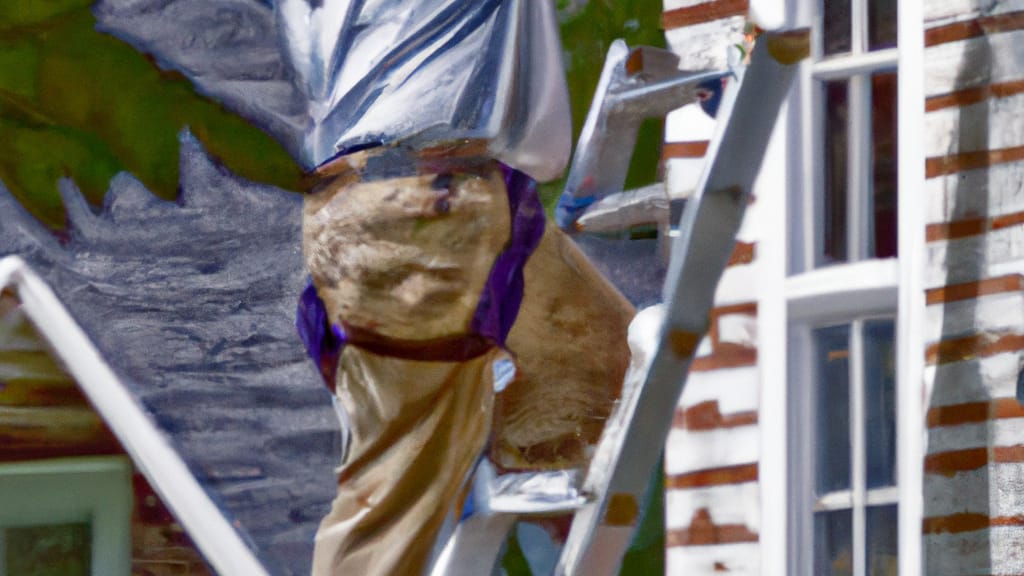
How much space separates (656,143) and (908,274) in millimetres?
390

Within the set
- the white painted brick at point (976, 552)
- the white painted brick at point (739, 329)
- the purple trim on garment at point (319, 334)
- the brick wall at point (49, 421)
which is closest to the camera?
the white painted brick at point (976, 552)

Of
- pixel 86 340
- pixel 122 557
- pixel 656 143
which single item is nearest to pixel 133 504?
pixel 122 557

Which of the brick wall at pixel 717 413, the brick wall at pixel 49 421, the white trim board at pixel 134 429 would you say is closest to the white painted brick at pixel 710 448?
the brick wall at pixel 717 413

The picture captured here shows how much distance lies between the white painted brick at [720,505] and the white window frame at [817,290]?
1cm

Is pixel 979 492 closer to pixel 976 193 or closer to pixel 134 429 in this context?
pixel 976 193

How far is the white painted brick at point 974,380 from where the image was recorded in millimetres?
1866

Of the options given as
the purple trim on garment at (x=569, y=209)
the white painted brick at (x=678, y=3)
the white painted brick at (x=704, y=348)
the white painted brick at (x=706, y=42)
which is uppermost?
the white painted brick at (x=678, y=3)

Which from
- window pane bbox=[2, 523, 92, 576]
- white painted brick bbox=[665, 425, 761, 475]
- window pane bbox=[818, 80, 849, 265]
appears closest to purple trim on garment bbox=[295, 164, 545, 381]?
white painted brick bbox=[665, 425, 761, 475]

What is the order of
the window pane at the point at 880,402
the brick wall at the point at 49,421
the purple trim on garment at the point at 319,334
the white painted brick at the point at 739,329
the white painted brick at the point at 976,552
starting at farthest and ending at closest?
the brick wall at the point at 49,421, the purple trim on garment at the point at 319,334, the white painted brick at the point at 739,329, the window pane at the point at 880,402, the white painted brick at the point at 976,552

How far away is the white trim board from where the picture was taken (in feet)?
7.99

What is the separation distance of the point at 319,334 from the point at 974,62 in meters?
0.99

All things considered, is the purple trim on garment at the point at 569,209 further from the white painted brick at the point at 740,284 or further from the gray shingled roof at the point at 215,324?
the gray shingled roof at the point at 215,324

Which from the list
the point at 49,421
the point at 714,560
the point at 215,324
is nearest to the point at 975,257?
the point at 714,560

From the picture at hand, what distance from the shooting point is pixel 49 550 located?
2504 millimetres
